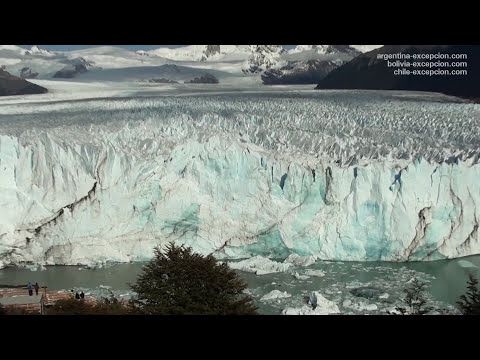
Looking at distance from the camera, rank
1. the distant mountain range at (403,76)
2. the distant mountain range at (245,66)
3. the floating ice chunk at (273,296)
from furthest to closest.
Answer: the distant mountain range at (245,66)
the distant mountain range at (403,76)
the floating ice chunk at (273,296)

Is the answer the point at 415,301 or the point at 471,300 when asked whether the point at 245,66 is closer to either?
the point at 415,301

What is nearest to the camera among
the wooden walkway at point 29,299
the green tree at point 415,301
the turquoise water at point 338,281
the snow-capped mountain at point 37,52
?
the green tree at point 415,301

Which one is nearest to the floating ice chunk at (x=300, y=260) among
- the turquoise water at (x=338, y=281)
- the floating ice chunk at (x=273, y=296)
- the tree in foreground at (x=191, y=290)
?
the turquoise water at (x=338, y=281)

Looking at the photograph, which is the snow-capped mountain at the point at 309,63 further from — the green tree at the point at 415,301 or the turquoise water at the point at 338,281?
the green tree at the point at 415,301

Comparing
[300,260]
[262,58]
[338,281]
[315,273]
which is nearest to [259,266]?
[300,260]

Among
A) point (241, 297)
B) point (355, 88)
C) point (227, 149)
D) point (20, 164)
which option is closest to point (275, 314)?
point (241, 297)
